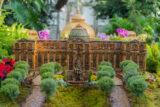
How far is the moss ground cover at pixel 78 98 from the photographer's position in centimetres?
595

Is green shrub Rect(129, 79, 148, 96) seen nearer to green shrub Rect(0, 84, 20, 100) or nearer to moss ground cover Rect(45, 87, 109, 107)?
Result: moss ground cover Rect(45, 87, 109, 107)

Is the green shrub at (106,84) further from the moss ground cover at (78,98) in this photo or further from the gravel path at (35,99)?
the gravel path at (35,99)

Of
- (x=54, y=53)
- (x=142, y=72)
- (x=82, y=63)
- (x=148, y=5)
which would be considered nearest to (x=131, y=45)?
(x=142, y=72)

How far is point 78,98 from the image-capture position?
6.58 metres

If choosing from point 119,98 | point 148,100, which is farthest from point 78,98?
point 148,100

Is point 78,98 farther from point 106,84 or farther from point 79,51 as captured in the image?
point 79,51

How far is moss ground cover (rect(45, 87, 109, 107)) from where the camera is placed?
19.5 ft

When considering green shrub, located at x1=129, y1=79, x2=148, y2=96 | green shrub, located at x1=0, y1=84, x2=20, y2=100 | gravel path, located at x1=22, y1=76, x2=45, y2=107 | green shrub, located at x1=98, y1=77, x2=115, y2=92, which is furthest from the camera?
gravel path, located at x1=22, y1=76, x2=45, y2=107

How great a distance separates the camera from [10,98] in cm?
545

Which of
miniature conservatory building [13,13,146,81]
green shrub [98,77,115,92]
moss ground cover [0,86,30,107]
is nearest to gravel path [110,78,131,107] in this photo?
green shrub [98,77,115,92]

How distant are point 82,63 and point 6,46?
2.68 m

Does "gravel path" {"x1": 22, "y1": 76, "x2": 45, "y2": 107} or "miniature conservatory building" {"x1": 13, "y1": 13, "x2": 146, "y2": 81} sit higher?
"miniature conservatory building" {"x1": 13, "y1": 13, "x2": 146, "y2": 81}

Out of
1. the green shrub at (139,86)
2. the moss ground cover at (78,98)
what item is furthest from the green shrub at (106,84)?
the green shrub at (139,86)

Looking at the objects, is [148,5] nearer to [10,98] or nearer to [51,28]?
[51,28]
